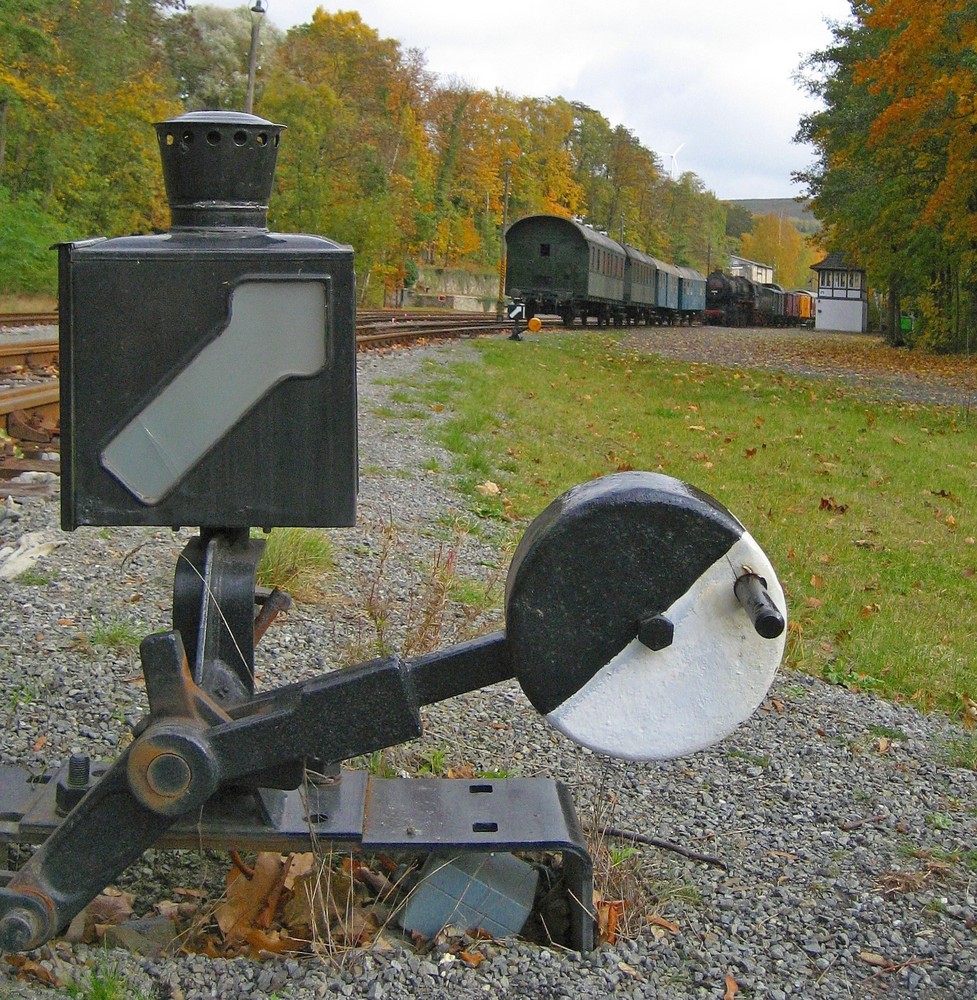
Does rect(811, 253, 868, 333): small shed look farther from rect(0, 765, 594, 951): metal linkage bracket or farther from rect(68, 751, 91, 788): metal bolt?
rect(68, 751, 91, 788): metal bolt

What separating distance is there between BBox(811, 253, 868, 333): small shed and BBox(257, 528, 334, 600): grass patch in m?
77.8

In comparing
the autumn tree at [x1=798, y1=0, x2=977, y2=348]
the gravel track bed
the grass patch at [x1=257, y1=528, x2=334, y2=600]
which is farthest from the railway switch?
the autumn tree at [x1=798, y1=0, x2=977, y2=348]

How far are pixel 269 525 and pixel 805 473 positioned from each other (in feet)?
27.8

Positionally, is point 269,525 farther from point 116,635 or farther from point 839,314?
point 839,314

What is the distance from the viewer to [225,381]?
214 cm

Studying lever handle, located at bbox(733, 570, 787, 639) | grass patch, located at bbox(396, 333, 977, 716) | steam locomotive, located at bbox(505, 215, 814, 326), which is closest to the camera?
lever handle, located at bbox(733, 570, 787, 639)

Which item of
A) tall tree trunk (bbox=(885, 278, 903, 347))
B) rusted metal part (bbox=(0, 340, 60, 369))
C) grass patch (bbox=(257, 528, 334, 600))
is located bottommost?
grass patch (bbox=(257, 528, 334, 600))

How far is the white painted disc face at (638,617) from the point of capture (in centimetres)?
204

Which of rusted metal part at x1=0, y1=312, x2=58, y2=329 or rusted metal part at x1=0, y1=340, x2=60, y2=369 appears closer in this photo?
rusted metal part at x1=0, y1=340, x2=60, y2=369

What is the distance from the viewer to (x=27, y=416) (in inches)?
315

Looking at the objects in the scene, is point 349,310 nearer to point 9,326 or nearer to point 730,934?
point 730,934

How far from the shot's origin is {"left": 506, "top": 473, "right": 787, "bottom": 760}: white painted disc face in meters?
2.04

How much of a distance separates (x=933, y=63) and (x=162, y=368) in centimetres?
2334

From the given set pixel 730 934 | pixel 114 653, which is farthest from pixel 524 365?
pixel 730 934
